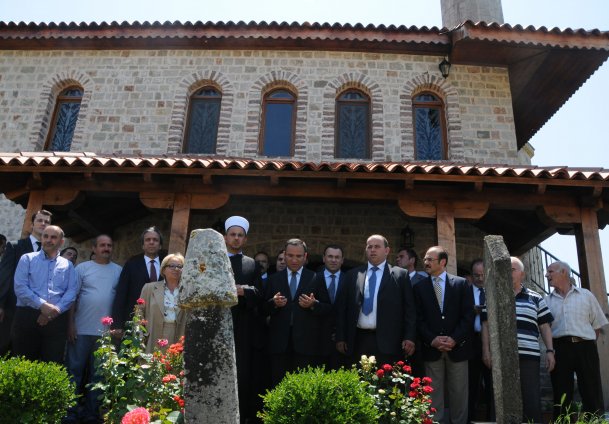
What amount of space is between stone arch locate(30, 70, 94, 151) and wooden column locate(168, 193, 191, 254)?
3609 millimetres

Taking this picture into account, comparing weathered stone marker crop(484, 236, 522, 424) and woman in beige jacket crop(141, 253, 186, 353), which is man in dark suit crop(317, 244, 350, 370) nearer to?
woman in beige jacket crop(141, 253, 186, 353)

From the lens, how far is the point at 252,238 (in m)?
9.02

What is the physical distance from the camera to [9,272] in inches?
215

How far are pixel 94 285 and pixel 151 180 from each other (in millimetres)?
1883

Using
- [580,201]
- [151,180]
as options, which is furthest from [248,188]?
[580,201]

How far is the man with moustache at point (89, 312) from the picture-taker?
17.2ft

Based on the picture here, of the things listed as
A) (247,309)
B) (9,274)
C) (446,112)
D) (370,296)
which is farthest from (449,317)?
(446,112)

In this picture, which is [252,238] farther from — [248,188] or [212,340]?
[212,340]

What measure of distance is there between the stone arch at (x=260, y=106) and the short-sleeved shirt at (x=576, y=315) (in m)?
5.07

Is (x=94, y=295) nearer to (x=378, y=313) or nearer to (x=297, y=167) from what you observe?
(x=297, y=167)

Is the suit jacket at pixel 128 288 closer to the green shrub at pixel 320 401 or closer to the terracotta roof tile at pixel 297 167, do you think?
the terracotta roof tile at pixel 297 167

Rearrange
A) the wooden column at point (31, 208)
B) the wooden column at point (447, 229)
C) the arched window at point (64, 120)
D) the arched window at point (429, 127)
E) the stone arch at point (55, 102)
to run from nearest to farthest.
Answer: the wooden column at point (447, 229) < the wooden column at point (31, 208) < the arched window at point (429, 127) < the stone arch at point (55, 102) < the arched window at point (64, 120)

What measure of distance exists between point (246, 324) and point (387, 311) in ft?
4.33

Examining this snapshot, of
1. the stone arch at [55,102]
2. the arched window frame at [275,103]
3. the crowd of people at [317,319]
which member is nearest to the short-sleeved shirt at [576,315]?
the crowd of people at [317,319]
